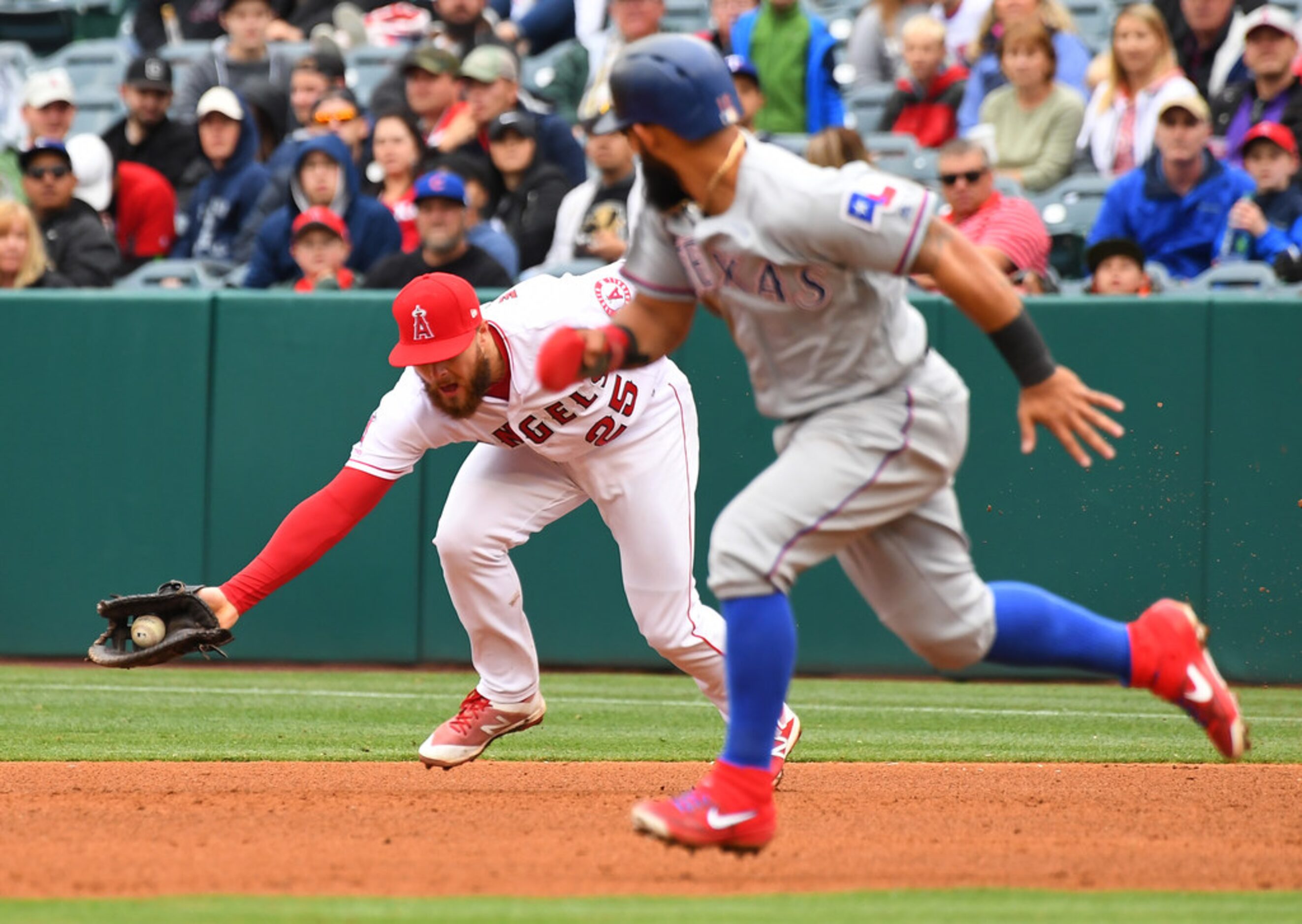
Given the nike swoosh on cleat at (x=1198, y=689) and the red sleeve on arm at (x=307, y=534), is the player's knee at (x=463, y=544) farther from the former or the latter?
the nike swoosh on cleat at (x=1198, y=689)

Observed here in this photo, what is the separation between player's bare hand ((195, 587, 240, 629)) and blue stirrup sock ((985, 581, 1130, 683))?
75.9 inches

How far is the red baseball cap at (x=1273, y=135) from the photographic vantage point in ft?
27.5

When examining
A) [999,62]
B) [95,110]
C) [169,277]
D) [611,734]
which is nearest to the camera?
[611,734]

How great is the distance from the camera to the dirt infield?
3.72m

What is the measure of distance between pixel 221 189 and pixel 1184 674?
317 inches

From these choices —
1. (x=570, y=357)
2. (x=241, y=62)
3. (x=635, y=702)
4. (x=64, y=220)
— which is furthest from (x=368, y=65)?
(x=570, y=357)

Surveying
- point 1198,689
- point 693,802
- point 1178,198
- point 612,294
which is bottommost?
point 693,802

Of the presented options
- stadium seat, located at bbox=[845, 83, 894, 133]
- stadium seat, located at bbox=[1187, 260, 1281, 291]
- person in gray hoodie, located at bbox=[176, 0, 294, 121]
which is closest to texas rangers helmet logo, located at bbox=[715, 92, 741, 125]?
stadium seat, located at bbox=[1187, 260, 1281, 291]

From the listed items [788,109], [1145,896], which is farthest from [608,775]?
[788,109]

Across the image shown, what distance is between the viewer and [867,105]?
1124cm

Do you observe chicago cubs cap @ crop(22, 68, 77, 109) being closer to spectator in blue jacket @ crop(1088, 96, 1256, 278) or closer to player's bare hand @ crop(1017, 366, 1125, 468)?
spectator in blue jacket @ crop(1088, 96, 1256, 278)

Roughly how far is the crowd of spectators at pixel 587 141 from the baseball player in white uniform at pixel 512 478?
3.14 m

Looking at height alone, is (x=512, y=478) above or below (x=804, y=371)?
below

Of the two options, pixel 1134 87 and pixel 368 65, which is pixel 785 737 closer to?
pixel 1134 87
